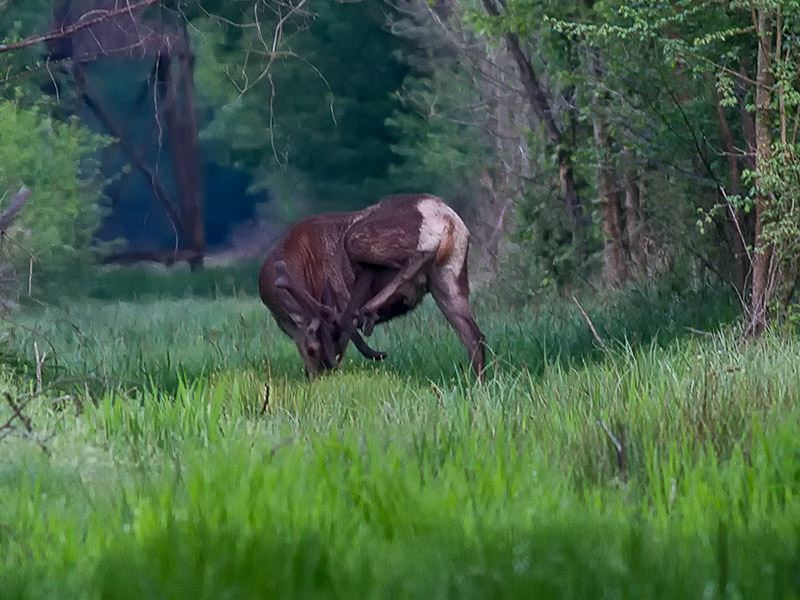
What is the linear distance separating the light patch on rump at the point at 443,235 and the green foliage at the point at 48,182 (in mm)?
7200

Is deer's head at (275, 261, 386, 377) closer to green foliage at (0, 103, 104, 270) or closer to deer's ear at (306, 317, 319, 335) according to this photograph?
deer's ear at (306, 317, 319, 335)

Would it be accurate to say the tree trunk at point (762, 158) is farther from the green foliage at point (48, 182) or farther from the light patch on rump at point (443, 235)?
the green foliage at point (48, 182)

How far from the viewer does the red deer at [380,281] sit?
9.03 metres

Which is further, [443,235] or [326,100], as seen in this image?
[326,100]

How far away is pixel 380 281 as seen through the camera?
932 cm

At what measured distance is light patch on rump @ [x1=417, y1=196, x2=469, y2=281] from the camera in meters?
9.02

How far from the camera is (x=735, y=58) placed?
28.7 feet

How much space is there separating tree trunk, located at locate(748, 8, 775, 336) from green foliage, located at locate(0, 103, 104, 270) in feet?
30.4

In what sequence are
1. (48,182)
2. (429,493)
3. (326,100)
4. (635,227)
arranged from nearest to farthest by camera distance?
(429,493), (635,227), (48,182), (326,100)

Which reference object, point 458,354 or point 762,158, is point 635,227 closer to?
point 458,354

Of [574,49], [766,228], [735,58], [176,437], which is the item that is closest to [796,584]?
[176,437]

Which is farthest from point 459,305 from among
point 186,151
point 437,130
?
point 186,151

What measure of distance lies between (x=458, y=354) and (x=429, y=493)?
227 inches

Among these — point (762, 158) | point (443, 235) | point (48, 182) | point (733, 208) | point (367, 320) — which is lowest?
point (48, 182)
